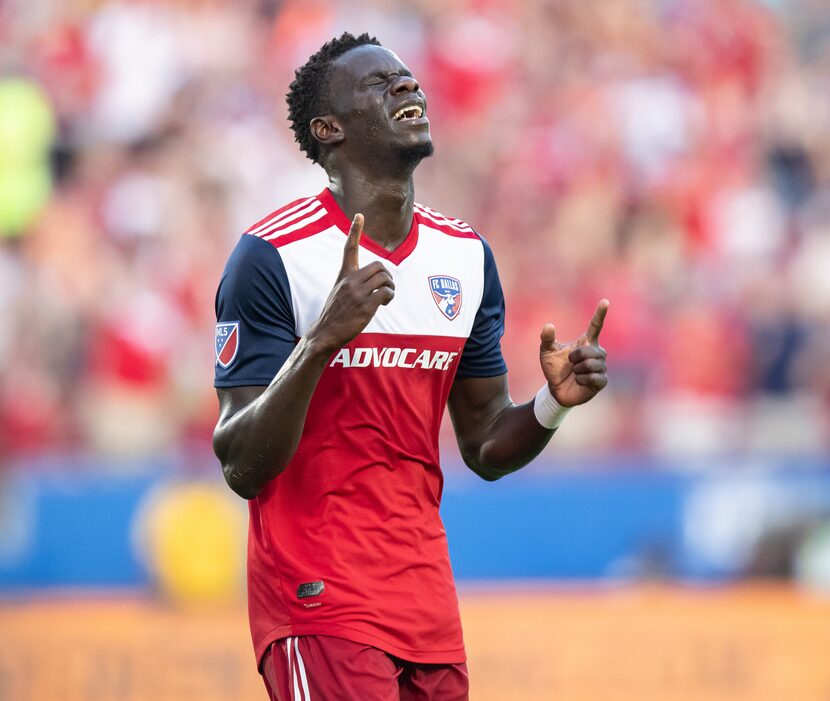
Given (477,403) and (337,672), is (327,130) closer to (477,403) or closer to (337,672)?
(477,403)

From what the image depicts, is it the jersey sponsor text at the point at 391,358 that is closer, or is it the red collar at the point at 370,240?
the jersey sponsor text at the point at 391,358

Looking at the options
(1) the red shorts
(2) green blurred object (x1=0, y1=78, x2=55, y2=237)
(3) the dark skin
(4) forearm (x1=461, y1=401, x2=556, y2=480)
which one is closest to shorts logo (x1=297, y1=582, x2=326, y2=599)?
(1) the red shorts

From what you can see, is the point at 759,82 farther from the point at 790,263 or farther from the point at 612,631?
the point at 612,631

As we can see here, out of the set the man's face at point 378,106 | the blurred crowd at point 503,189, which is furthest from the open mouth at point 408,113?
the blurred crowd at point 503,189

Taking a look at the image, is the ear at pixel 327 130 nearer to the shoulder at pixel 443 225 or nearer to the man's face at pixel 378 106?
the man's face at pixel 378 106

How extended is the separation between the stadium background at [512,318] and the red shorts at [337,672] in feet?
13.4

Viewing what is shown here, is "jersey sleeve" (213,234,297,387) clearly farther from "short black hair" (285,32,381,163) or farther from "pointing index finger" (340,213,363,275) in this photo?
"short black hair" (285,32,381,163)

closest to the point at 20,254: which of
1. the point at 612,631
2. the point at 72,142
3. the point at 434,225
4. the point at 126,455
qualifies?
the point at 72,142

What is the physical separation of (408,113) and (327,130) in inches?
9.8

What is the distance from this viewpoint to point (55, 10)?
12.9m

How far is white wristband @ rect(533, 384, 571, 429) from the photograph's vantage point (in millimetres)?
4273

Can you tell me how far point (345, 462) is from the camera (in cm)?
404

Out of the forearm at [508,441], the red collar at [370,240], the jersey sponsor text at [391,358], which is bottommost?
the forearm at [508,441]

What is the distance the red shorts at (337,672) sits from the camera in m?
3.86
